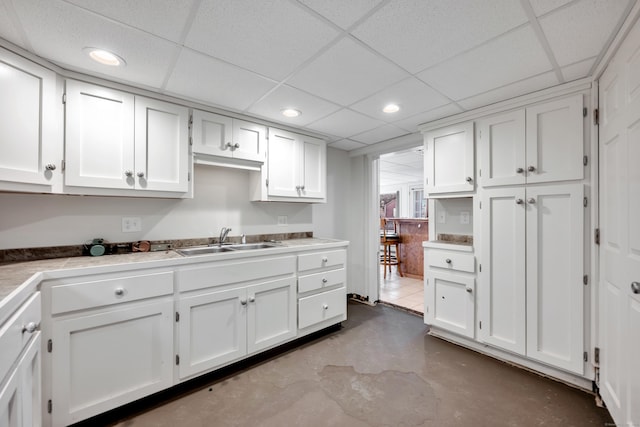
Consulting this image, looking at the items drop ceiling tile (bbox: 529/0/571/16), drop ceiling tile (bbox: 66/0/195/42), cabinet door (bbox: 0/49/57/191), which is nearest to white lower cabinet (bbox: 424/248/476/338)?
drop ceiling tile (bbox: 529/0/571/16)

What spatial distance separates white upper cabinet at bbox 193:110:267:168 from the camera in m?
2.27

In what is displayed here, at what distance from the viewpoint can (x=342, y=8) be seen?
1.24 metres

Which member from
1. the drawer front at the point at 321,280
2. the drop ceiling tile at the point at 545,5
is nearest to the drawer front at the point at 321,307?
the drawer front at the point at 321,280

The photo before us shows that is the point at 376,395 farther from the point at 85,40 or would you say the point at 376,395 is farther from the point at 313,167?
the point at 85,40

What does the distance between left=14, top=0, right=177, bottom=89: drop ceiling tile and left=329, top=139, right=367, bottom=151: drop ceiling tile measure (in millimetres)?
2106

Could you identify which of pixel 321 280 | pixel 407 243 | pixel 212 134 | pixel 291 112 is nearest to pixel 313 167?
pixel 291 112

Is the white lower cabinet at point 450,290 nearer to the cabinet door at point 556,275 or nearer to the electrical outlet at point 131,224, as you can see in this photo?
the cabinet door at point 556,275

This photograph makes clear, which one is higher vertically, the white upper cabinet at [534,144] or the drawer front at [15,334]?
the white upper cabinet at [534,144]

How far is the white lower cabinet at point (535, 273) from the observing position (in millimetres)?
Answer: 1918

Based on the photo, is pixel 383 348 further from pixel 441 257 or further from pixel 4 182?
pixel 4 182

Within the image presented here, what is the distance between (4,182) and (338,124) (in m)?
2.42

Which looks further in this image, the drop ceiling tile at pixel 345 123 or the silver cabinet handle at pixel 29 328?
the drop ceiling tile at pixel 345 123

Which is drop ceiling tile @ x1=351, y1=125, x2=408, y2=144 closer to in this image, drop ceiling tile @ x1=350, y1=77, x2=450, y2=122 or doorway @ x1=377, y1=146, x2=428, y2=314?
doorway @ x1=377, y1=146, x2=428, y2=314

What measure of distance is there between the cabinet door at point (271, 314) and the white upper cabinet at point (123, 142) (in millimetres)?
1078
